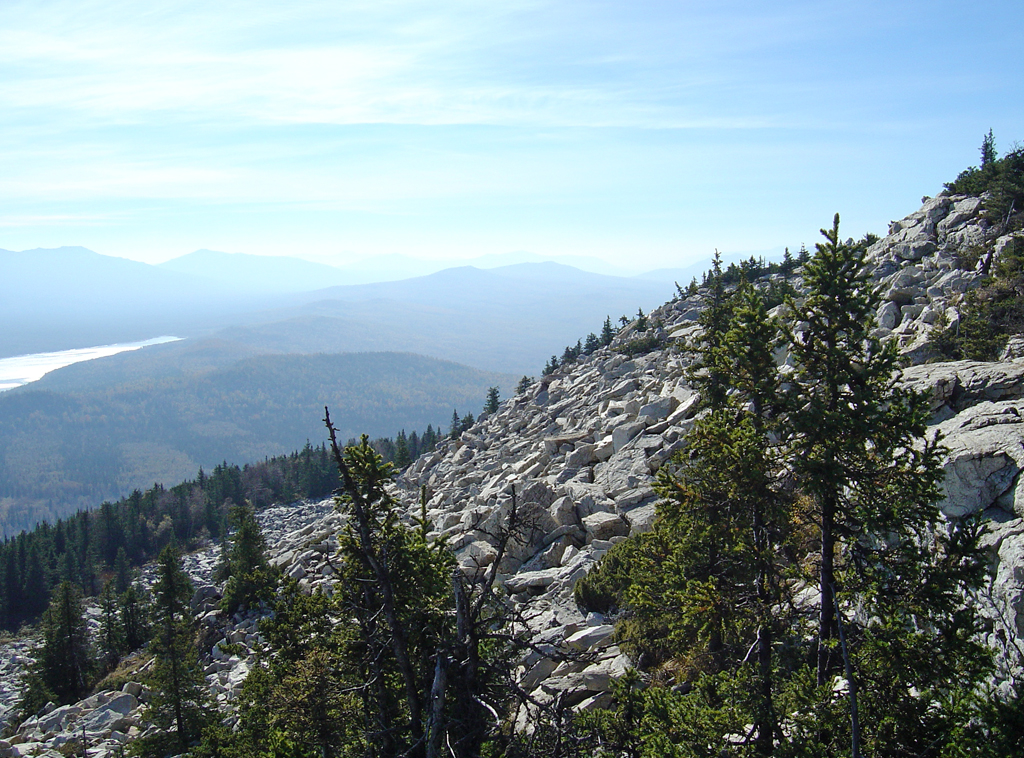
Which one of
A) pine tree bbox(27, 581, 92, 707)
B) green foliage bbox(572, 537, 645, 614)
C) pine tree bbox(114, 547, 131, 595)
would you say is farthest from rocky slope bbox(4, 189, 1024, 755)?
pine tree bbox(114, 547, 131, 595)

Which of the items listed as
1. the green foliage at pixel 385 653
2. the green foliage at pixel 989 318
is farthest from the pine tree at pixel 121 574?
the green foliage at pixel 989 318

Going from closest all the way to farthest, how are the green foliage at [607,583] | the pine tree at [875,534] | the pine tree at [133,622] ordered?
the pine tree at [875,534], the green foliage at [607,583], the pine tree at [133,622]

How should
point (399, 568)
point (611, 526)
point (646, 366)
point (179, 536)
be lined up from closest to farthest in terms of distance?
point (399, 568) → point (611, 526) → point (646, 366) → point (179, 536)

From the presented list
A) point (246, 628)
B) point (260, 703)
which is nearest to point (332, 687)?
point (260, 703)

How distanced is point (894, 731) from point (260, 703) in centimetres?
1374

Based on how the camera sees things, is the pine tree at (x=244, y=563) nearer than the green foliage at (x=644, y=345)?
Yes

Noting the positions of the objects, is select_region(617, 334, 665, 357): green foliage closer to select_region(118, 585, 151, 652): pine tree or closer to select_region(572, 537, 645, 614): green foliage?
select_region(572, 537, 645, 614): green foliage

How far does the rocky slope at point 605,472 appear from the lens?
10.8 metres

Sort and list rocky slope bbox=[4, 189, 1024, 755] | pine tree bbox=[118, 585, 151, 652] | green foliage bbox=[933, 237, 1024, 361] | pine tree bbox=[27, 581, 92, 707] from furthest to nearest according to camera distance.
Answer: pine tree bbox=[118, 585, 151, 652], pine tree bbox=[27, 581, 92, 707], green foliage bbox=[933, 237, 1024, 361], rocky slope bbox=[4, 189, 1024, 755]

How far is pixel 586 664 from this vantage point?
15469 mm

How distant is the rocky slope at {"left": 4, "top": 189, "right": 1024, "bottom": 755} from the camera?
10750 mm

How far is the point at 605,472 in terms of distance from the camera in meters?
28.2

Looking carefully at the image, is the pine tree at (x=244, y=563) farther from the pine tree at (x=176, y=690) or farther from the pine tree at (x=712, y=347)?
the pine tree at (x=712, y=347)

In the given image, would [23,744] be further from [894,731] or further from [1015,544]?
[1015,544]
